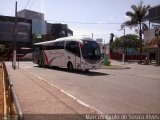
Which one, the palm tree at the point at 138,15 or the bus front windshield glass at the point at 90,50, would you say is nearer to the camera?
the bus front windshield glass at the point at 90,50

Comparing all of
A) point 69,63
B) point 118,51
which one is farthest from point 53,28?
point 69,63

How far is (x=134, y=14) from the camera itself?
6469 cm

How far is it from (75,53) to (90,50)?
1603 millimetres

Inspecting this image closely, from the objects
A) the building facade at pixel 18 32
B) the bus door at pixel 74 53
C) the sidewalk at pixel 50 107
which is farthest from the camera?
the building facade at pixel 18 32

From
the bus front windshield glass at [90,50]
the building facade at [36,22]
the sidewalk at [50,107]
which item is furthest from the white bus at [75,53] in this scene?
the building facade at [36,22]

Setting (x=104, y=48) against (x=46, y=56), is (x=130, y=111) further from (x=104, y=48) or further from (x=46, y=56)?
(x=104, y=48)

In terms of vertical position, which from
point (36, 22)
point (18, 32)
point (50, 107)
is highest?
point (36, 22)

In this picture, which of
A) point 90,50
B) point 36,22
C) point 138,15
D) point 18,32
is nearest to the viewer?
point 90,50

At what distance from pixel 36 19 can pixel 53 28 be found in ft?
46.7

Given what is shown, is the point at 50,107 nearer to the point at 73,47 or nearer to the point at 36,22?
the point at 73,47

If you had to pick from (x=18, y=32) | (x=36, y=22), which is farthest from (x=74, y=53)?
(x=36, y=22)

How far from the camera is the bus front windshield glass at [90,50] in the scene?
92.2 feet

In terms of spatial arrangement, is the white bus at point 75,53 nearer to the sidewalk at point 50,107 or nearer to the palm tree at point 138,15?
the sidewalk at point 50,107

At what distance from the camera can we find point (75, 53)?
2917 cm
